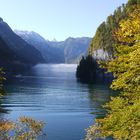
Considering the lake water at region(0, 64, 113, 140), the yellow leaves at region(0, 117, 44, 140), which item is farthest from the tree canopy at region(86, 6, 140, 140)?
the lake water at region(0, 64, 113, 140)

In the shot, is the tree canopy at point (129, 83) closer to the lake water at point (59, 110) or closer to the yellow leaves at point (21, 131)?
the yellow leaves at point (21, 131)

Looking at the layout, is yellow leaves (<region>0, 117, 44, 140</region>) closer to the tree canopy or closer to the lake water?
the tree canopy

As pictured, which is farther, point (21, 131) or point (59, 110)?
point (59, 110)

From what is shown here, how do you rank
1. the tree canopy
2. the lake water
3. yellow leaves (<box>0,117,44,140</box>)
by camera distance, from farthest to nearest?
the lake water
yellow leaves (<box>0,117,44,140</box>)
the tree canopy

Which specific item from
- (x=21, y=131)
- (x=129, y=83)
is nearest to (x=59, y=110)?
(x=21, y=131)

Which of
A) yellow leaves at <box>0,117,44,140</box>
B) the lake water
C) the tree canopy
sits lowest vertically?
the lake water

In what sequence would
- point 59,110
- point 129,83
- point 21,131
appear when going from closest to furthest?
1. point 129,83
2. point 21,131
3. point 59,110

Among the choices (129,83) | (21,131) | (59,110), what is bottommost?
(59,110)

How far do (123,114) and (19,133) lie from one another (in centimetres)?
2305

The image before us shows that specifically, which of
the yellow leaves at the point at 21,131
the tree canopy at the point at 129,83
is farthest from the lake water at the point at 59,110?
the tree canopy at the point at 129,83

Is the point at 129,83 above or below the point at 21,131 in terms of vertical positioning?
above

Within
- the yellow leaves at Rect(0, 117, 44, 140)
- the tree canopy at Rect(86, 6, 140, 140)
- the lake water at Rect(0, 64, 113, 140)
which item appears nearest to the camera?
the tree canopy at Rect(86, 6, 140, 140)

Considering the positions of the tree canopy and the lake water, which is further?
the lake water

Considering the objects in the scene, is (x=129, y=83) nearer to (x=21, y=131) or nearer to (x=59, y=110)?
(x=21, y=131)
